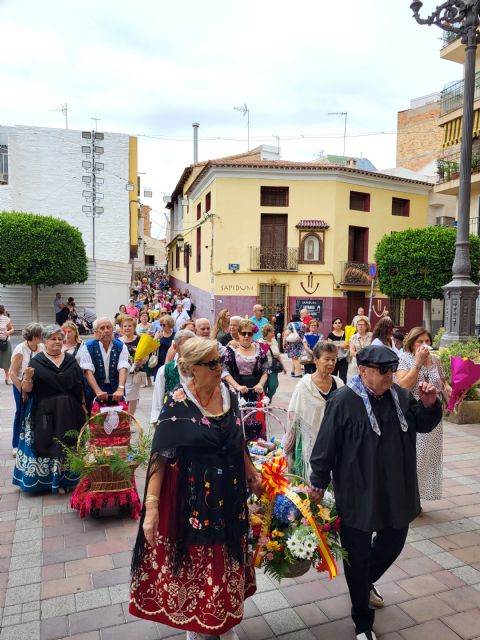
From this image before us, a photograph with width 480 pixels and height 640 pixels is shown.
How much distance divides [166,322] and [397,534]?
671 centimetres

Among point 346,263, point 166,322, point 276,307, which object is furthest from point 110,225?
point 166,322

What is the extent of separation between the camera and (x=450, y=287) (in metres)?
10.3

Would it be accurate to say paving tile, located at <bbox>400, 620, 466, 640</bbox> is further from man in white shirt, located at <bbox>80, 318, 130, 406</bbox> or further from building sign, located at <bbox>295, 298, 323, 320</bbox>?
building sign, located at <bbox>295, 298, 323, 320</bbox>

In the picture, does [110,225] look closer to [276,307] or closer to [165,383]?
[276,307]

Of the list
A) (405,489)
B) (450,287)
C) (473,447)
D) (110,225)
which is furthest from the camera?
(110,225)

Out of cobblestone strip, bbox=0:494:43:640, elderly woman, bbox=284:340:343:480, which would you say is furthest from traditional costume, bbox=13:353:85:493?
elderly woman, bbox=284:340:343:480

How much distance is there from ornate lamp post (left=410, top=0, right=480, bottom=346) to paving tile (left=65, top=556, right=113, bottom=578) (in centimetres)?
812

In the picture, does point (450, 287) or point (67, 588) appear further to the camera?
point (450, 287)

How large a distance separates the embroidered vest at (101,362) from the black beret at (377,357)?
3.62 meters

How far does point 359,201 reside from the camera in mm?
25891

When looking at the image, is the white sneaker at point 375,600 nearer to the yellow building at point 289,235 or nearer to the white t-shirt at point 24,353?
the white t-shirt at point 24,353

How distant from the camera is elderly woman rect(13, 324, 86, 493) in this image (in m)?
5.15

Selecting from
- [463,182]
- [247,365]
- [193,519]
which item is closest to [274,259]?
[463,182]

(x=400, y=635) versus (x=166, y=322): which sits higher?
(x=166, y=322)
